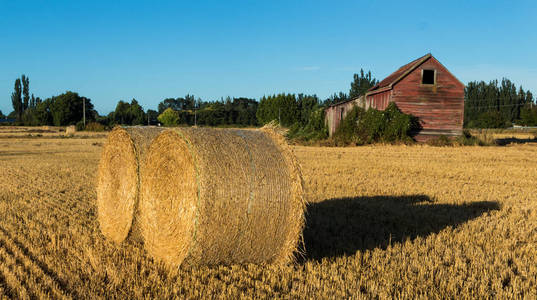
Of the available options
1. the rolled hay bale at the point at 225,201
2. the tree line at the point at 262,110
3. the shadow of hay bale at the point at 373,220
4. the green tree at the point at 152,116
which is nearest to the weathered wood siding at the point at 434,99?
the shadow of hay bale at the point at 373,220

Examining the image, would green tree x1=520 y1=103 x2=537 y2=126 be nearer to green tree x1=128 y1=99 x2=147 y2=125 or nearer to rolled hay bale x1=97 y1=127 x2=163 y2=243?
green tree x1=128 y1=99 x2=147 y2=125

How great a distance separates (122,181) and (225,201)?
244 cm

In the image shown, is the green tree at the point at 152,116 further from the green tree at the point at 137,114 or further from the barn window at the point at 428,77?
the barn window at the point at 428,77

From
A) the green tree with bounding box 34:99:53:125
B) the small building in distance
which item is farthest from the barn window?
the green tree with bounding box 34:99:53:125

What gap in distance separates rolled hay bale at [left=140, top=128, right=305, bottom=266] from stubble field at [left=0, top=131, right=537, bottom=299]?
26cm

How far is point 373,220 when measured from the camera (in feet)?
25.1

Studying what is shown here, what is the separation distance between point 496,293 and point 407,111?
25.0 metres

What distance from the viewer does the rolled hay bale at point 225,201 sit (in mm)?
4922

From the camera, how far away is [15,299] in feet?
14.1

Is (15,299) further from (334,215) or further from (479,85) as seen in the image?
(479,85)

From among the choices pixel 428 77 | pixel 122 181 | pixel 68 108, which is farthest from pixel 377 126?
pixel 68 108

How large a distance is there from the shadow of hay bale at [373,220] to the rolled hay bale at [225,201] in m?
0.82

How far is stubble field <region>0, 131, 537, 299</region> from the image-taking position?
455cm

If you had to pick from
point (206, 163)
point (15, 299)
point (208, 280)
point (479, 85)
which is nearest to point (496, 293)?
point (208, 280)
